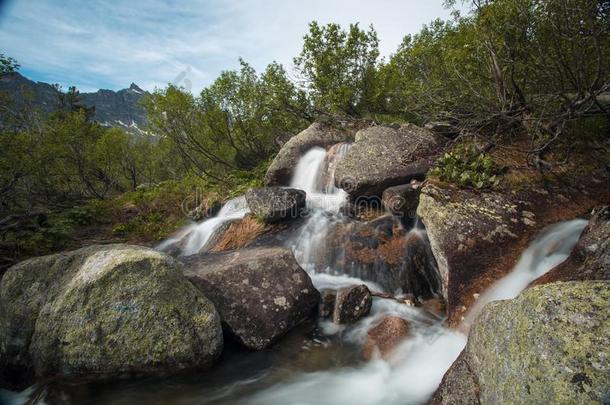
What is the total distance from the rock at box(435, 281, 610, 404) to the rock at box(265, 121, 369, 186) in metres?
10.9

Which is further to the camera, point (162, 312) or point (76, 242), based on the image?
point (76, 242)

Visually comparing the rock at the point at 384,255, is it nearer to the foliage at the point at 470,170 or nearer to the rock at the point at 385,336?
the rock at the point at 385,336

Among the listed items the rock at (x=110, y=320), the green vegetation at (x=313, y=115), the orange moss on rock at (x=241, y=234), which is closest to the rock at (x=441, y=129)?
the green vegetation at (x=313, y=115)

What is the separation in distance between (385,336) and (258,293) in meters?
2.48

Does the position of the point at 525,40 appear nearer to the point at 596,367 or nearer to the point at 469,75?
the point at 469,75

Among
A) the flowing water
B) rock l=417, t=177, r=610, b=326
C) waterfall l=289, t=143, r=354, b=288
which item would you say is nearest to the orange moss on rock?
waterfall l=289, t=143, r=354, b=288

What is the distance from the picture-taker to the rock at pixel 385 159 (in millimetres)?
9508

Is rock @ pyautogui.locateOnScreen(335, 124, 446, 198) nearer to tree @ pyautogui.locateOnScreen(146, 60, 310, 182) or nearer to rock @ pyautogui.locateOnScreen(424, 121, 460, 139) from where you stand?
rock @ pyautogui.locateOnScreen(424, 121, 460, 139)

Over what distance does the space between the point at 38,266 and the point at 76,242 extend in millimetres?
5561

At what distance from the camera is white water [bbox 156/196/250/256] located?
10797mm

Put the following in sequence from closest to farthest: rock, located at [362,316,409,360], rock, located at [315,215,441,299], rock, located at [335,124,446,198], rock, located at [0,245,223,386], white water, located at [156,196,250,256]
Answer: rock, located at [0,245,223,386] < rock, located at [362,316,409,360] < rock, located at [315,215,441,299] < rock, located at [335,124,446,198] < white water, located at [156,196,250,256]

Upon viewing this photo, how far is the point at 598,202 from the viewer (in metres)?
6.64

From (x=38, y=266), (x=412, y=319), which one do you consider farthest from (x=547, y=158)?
(x=38, y=266)

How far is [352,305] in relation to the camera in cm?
615
